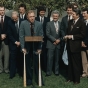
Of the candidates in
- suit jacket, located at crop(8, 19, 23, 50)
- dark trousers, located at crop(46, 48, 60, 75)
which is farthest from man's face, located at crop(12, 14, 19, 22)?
dark trousers, located at crop(46, 48, 60, 75)

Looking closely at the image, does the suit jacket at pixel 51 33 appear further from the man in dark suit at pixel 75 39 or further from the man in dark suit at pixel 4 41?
the man in dark suit at pixel 4 41

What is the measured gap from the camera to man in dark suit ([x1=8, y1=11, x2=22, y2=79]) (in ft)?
30.4

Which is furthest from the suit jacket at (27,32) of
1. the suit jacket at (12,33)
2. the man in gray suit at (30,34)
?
the suit jacket at (12,33)

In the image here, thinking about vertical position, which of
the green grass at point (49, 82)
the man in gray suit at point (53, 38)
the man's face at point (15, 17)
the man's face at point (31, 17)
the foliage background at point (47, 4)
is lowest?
the green grass at point (49, 82)

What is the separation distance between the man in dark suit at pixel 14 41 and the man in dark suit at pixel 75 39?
5.18 feet

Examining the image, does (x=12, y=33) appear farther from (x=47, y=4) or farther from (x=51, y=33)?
(x=47, y=4)

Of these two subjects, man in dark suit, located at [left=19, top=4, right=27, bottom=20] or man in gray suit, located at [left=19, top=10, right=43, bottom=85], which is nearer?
man in gray suit, located at [left=19, top=10, right=43, bottom=85]

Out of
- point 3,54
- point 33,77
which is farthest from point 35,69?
point 3,54

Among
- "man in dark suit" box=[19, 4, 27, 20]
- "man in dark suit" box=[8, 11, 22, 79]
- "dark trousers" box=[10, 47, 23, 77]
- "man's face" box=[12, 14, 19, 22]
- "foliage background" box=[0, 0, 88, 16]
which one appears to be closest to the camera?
"man's face" box=[12, 14, 19, 22]

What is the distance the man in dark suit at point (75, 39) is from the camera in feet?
27.8

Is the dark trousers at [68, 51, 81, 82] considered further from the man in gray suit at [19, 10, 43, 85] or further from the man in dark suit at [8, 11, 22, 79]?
the man in dark suit at [8, 11, 22, 79]

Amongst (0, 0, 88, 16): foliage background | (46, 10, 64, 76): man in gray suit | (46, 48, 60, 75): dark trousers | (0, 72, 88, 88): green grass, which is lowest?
(0, 72, 88, 88): green grass

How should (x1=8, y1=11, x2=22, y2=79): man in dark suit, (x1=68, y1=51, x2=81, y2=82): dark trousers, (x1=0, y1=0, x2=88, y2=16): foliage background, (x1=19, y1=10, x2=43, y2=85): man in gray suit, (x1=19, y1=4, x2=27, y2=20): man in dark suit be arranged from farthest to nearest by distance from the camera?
(x1=0, y1=0, x2=88, y2=16): foliage background, (x1=19, y1=4, x2=27, y2=20): man in dark suit, (x1=8, y1=11, x2=22, y2=79): man in dark suit, (x1=68, y1=51, x2=81, y2=82): dark trousers, (x1=19, y1=10, x2=43, y2=85): man in gray suit

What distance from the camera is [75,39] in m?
8.48
